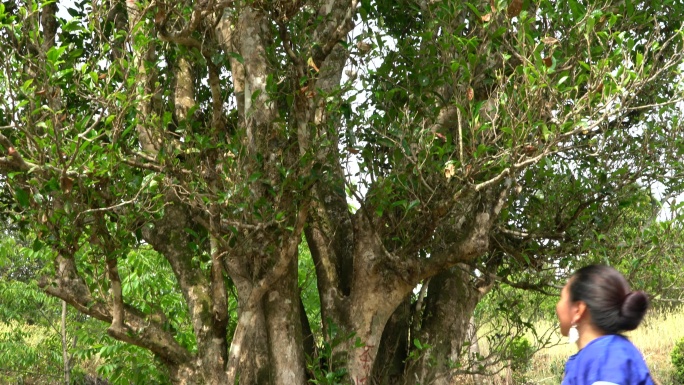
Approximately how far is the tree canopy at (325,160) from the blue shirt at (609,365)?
1.87 metres

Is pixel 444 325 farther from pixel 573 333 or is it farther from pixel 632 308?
pixel 632 308

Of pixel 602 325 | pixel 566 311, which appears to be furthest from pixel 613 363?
pixel 566 311

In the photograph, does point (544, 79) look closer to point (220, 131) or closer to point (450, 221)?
point (450, 221)

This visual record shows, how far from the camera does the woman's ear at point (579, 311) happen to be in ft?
9.20

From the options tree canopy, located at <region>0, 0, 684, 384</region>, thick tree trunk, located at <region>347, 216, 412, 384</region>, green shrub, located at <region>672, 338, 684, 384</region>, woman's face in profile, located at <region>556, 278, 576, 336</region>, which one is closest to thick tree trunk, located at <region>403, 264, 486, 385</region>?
tree canopy, located at <region>0, 0, 684, 384</region>

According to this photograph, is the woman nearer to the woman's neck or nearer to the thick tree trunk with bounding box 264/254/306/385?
the woman's neck

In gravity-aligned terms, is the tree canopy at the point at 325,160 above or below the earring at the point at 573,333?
above

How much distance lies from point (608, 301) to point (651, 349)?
17.6m

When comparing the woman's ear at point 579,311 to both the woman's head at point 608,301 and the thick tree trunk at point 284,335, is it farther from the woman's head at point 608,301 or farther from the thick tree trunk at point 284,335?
the thick tree trunk at point 284,335

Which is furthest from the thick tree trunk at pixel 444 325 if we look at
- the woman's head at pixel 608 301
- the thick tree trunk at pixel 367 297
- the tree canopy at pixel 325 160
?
the woman's head at pixel 608 301

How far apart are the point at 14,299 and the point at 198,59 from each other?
866 centimetres

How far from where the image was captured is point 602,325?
2750mm

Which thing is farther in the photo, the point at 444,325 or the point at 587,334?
the point at 444,325

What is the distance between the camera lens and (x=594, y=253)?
19.9 ft
